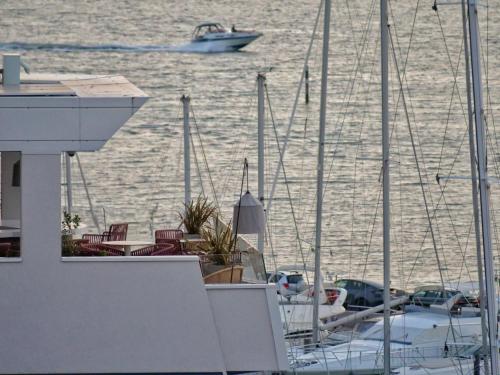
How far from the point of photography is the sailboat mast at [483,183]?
25297mm

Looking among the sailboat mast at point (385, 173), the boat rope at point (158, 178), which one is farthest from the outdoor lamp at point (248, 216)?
the boat rope at point (158, 178)

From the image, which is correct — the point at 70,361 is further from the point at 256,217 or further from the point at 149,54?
the point at 149,54

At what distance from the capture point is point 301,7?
179625mm

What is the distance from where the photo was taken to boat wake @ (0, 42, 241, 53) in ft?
433

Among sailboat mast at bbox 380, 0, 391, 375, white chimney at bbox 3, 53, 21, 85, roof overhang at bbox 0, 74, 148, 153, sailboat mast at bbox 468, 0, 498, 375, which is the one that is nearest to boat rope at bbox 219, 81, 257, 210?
sailboat mast at bbox 380, 0, 391, 375

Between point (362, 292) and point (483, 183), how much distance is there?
1924 cm

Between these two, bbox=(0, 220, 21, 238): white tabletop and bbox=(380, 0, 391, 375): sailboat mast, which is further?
bbox=(380, 0, 391, 375): sailboat mast

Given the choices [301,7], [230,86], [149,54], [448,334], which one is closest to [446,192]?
[448,334]

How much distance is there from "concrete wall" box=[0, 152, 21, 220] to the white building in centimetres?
364

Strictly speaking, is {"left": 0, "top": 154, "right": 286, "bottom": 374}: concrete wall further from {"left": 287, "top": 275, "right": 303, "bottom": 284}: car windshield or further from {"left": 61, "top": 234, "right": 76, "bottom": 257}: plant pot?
{"left": 287, "top": 275, "right": 303, "bottom": 284}: car windshield

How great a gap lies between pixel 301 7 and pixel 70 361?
164 metres

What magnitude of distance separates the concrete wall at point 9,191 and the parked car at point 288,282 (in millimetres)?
21294

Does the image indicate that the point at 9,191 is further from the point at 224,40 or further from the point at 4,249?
the point at 224,40

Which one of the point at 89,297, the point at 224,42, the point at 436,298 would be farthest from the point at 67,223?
the point at 224,42
